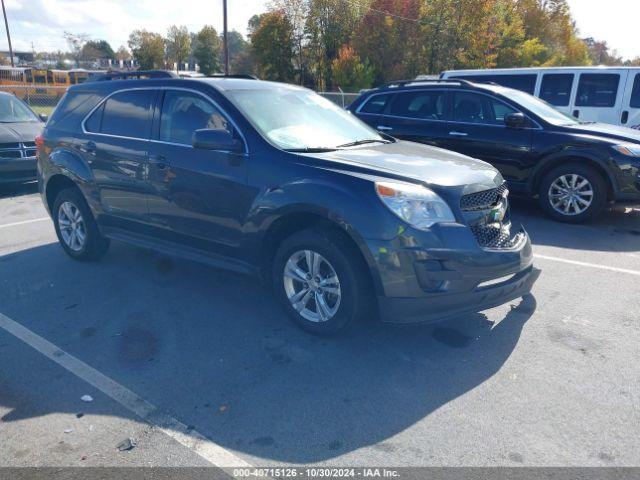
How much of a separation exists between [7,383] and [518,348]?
11.2 ft

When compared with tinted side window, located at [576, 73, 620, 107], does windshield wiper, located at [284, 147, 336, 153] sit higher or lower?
lower

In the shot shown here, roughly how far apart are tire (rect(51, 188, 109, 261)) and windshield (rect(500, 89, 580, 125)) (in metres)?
5.75

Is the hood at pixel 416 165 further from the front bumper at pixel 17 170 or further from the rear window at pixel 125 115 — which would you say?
the front bumper at pixel 17 170

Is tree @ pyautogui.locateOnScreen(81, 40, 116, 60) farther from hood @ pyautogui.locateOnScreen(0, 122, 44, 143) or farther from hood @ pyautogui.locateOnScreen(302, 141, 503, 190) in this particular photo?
hood @ pyautogui.locateOnScreen(302, 141, 503, 190)

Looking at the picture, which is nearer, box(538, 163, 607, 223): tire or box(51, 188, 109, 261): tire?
box(51, 188, 109, 261): tire

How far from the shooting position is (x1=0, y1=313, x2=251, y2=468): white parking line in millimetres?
A: 2795

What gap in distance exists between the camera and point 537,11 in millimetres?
37531

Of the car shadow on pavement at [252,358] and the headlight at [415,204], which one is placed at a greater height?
the headlight at [415,204]

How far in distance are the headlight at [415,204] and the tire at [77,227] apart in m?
3.46

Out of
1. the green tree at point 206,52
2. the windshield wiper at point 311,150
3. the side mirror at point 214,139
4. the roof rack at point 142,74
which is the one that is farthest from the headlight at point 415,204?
the green tree at point 206,52

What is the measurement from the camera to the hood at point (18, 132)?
9.58m

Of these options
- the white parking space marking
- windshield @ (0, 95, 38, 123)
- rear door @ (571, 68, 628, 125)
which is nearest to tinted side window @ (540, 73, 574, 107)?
rear door @ (571, 68, 628, 125)

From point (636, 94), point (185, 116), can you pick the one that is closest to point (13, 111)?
point (185, 116)

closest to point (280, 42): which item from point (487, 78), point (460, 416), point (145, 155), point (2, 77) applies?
Result: point (2, 77)
